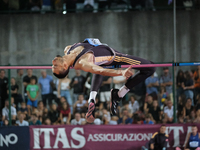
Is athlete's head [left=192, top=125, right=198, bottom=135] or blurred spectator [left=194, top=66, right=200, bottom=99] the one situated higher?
blurred spectator [left=194, top=66, right=200, bottom=99]

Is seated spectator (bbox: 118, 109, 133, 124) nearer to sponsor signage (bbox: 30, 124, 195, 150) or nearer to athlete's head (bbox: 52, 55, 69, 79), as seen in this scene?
sponsor signage (bbox: 30, 124, 195, 150)

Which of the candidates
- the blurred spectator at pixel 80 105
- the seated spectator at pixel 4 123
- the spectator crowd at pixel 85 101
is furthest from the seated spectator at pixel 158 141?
the seated spectator at pixel 4 123

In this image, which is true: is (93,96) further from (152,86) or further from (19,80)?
(19,80)

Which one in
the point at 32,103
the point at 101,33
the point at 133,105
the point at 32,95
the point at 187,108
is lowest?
the point at 187,108

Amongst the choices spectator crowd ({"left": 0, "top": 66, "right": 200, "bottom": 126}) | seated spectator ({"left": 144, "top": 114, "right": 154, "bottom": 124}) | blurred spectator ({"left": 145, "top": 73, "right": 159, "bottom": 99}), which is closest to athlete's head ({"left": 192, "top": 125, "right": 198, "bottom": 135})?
spectator crowd ({"left": 0, "top": 66, "right": 200, "bottom": 126})

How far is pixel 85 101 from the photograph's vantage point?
8.58m

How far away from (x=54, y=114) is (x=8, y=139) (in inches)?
48.3

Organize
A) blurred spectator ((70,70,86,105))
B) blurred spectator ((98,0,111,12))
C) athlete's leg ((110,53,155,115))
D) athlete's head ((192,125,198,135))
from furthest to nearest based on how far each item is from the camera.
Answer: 1. blurred spectator ((98,0,111,12))
2. blurred spectator ((70,70,86,105))
3. athlete's head ((192,125,198,135))
4. athlete's leg ((110,53,155,115))

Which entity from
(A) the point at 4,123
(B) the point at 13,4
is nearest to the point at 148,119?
(A) the point at 4,123

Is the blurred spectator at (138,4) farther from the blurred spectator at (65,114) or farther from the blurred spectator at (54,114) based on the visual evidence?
the blurred spectator at (54,114)

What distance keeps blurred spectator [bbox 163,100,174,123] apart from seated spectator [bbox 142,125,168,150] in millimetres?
354

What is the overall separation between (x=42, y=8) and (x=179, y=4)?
411 cm

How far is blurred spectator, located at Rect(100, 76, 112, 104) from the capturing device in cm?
856

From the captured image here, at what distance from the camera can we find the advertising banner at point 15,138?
842 cm
